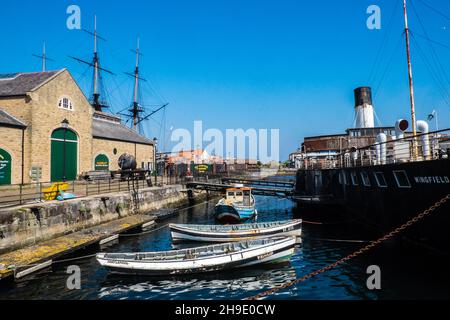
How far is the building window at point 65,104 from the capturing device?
29.8 m

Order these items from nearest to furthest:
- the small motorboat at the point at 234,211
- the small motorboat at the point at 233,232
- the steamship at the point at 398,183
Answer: the steamship at the point at 398,183, the small motorboat at the point at 233,232, the small motorboat at the point at 234,211

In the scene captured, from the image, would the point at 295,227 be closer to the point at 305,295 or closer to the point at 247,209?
the point at 247,209

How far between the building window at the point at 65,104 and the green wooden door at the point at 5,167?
303 inches

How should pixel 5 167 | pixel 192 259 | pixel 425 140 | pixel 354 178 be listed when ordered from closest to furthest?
pixel 192 259
pixel 425 140
pixel 354 178
pixel 5 167

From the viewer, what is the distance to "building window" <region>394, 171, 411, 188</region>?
14311 millimetres

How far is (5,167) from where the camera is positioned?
2441 cm

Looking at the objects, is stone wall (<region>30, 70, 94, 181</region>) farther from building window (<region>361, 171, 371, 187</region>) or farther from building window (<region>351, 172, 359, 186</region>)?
building window (<region>361, 171, 371, 187</region>)

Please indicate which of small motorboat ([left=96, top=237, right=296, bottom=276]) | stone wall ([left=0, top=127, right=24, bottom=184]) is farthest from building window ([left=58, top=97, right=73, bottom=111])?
small motorboat ([left=96, top=237, right=296, bottom=276])

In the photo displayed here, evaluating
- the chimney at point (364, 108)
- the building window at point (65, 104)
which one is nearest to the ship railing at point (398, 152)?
the chimney at point (364, 108)

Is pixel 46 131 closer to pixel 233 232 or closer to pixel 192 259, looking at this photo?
pixel 233 232

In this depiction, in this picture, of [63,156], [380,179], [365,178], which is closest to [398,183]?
[380,179]

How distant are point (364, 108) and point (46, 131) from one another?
1702 inches

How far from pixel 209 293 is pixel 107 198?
51.0 ft

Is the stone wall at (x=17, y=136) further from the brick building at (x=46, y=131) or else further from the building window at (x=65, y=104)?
the building window at (x=65, y=104)
